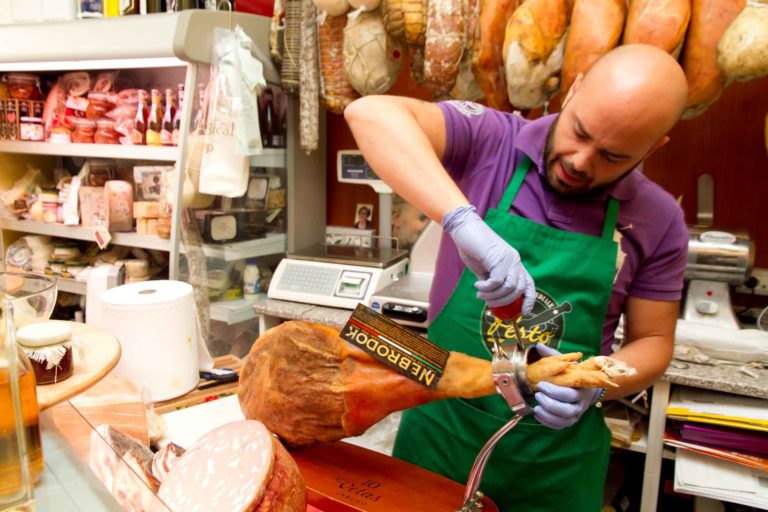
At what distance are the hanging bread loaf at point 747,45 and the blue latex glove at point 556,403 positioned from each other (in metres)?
1.26

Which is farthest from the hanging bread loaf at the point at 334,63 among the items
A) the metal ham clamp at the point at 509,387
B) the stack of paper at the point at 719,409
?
the metal ham clamp at the point at 509,387

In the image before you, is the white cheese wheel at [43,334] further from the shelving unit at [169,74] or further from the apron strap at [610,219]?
the shelving unit at [169,74]

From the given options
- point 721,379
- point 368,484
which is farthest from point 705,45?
point 368,484

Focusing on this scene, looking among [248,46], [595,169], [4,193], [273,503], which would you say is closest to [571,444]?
[595,169]

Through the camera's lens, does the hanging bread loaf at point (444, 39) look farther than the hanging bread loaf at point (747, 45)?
Yes

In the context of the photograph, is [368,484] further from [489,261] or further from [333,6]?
[333,6]

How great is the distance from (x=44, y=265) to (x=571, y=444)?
326 cm

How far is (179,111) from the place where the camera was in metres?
2.87

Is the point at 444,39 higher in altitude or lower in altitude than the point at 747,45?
higher

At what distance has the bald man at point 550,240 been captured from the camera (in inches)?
46.3

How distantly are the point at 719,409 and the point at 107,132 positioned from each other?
300 centimetres

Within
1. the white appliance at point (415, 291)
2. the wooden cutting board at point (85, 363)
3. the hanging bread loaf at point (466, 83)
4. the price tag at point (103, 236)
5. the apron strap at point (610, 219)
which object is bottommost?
the white appliance at point (415, 291)

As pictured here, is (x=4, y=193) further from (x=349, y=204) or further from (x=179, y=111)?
(x=349, y=204)

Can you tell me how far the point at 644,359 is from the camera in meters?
1.39
